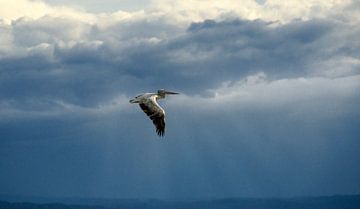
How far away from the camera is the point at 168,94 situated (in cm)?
5994

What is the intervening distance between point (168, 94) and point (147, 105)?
396 centimetres

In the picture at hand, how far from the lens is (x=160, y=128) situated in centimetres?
5659

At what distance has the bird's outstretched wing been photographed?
56.4 m

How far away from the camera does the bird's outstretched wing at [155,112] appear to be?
5638cm

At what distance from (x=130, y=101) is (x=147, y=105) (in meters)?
1.54

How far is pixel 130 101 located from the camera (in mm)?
56094

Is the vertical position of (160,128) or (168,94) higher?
(168,94)

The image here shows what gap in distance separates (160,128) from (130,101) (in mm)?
3486

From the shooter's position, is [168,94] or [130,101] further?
[168,94]

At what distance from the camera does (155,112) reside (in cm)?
5634

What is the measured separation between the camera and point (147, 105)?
2226 inches

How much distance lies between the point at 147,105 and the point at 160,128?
7.47 ft
